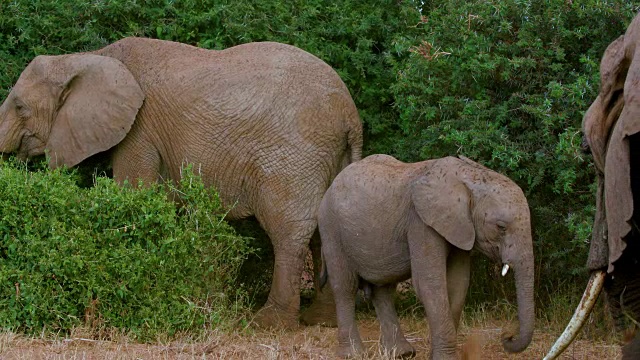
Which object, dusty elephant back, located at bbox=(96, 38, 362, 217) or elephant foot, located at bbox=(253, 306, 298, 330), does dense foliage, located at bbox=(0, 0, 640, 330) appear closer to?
dusty elephant back, located at bbox=(96, 38, 362, 217)

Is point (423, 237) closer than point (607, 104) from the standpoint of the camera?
No

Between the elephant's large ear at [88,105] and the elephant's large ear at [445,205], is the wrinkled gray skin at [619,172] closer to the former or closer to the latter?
the elephant's large ear at [445,205]

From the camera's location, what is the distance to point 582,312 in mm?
4418

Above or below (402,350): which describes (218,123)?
above

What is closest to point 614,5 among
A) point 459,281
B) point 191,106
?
point 459,281

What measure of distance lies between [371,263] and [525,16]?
2214mm

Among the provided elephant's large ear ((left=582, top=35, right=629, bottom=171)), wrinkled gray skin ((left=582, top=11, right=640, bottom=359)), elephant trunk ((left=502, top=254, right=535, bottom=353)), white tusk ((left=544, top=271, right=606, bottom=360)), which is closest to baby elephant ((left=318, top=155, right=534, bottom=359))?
elephant trunk ((left=502, top=254, right=535, bottom=353))

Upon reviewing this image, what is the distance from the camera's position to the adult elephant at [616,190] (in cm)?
400

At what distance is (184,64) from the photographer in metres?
8.23

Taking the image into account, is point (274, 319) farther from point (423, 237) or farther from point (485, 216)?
point (485, 216)

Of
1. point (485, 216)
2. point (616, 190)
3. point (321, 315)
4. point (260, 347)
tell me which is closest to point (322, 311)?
point (321, 315)

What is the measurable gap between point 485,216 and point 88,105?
128 inches

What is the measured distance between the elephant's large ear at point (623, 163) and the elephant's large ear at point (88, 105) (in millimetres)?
4637

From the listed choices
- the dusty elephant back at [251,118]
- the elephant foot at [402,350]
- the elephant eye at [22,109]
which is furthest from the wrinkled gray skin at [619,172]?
the elephant eye at [22,109]
